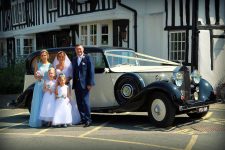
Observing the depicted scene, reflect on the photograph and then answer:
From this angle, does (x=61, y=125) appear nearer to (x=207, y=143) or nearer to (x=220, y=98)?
(x=207, y=143)

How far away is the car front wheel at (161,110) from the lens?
748 cm

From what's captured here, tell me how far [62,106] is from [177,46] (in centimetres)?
690

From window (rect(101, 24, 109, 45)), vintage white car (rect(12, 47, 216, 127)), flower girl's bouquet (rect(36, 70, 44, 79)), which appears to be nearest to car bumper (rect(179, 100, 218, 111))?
vintage white car (rect(12, 47, 216, 127))

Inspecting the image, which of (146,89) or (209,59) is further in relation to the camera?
(209,59)

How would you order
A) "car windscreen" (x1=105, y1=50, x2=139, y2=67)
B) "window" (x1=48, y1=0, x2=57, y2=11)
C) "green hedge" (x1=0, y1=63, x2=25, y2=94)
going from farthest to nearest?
"window" (x1=48, y1=0, x2=57, y2=11)
"green hedge" (x1=0, y1=63, x2=25, y2=94)
"car windscreen" (x1=105, y1=50, x2=139, y2=67)

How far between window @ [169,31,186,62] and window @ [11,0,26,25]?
42.5ft

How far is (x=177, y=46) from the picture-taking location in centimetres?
1393

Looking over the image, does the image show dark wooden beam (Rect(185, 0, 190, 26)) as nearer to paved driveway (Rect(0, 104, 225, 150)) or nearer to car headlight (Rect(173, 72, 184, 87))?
paved driveway (Rect(0, 104, 225, 150))

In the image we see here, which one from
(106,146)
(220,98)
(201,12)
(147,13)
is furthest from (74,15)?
(106,146)

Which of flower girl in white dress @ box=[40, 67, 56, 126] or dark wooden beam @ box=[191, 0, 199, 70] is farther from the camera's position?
dark wooden beam @ box=[191, 0, 199, 70]

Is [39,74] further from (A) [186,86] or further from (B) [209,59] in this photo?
(B) [209,59]

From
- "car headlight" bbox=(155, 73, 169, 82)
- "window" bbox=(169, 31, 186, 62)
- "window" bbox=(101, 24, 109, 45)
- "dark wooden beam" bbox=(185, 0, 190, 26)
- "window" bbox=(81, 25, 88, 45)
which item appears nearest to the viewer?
"car headlight" bbox=(155, 73, 169, 82)

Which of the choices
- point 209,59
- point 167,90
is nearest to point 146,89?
point 167,90

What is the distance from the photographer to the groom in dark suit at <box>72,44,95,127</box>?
788 centimetres
